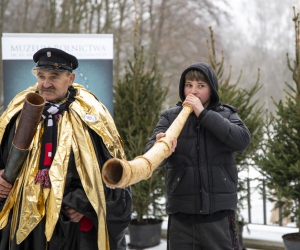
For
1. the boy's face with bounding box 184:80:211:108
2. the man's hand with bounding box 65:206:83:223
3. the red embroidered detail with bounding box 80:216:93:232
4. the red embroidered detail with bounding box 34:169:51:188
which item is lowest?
the red embroidered detail with bounding box 80:216:93:232

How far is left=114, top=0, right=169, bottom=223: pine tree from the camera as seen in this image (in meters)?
4.56

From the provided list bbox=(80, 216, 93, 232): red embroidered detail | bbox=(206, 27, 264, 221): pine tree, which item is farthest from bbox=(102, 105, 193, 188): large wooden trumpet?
bbox=(206, 27, 264, 221): pine tree

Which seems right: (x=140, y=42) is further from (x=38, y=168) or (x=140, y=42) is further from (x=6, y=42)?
(x=38, y=168)

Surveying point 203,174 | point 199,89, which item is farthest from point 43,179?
point 199,89

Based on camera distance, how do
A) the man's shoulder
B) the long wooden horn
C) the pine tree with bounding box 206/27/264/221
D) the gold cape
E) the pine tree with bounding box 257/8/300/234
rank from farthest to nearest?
the pine tree with bounding box 206/27/264/221 → the pine tree with bounding box 257/8/300/234 → the man's shoulder → the gold cape → the long wooden horn

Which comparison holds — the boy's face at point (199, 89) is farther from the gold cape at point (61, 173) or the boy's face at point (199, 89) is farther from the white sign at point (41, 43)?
the white sign at point (41, 43)

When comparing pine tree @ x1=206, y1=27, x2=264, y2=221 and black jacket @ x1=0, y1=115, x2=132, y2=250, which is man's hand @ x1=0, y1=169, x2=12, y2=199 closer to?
black jacket @ x1=0, y1=115, x2=132, y2=250

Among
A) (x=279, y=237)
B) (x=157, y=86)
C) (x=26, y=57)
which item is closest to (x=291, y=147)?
(x=279, y=237)

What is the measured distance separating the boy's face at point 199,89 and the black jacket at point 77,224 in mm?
728

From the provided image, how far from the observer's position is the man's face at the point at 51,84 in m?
2.27

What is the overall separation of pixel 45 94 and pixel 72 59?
1.07 ft

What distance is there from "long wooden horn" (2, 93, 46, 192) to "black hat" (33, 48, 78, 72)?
404 millimetres

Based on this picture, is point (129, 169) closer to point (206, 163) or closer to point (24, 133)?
point (24, 133)

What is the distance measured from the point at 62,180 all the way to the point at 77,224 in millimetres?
359
